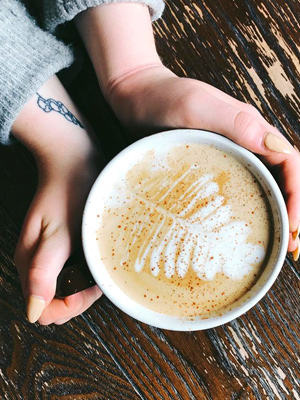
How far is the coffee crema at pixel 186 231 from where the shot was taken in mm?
529

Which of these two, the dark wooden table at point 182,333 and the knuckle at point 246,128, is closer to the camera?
the knuckle at point 246,128

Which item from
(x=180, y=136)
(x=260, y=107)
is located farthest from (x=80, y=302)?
(x=260, y=107)

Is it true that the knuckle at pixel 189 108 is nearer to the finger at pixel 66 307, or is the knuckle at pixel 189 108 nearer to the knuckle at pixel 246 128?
the knuckle at pixel 246 128

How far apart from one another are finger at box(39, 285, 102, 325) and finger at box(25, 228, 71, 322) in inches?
1.6

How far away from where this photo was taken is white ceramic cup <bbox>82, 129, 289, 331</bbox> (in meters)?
0.51

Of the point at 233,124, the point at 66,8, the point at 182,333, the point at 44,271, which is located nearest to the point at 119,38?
the point at 66,8

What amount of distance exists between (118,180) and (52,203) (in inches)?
4.4

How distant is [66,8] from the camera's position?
59 centimetres

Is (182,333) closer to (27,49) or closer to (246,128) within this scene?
(246,128)

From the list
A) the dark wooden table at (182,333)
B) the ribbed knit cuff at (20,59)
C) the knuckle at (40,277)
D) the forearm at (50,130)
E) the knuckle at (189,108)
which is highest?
the ribbed knit cuff at (20,59)

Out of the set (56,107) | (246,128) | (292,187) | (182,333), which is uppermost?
(56,107)

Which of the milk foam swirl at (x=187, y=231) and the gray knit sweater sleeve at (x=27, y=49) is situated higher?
the gray knit sweater sleeve at (x=27, y=49)

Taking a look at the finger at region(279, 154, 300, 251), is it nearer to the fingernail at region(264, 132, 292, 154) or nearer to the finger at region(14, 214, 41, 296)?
the fingernail at region(264, 132, 292, 154)

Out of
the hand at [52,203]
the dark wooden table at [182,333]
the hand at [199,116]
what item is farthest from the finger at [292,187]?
the hand at [52,203]
